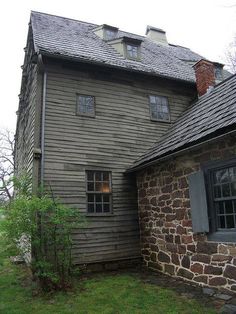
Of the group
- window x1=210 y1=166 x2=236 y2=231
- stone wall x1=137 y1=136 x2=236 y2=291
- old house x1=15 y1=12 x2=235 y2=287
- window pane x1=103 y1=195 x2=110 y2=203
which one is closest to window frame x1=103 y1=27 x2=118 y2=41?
old house x1=15 y1=12 x2=235 y2=287

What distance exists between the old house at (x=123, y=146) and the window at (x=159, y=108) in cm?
4

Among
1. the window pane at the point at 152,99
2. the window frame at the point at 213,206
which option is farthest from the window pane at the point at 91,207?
the window pane at the point at 152,99

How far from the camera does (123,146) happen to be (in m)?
10.5

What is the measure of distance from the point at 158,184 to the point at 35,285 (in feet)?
13.8

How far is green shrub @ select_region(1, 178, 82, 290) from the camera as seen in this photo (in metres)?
7.01

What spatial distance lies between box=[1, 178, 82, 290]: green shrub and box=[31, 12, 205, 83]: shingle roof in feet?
15.9

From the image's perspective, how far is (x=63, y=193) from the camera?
29.9 feet

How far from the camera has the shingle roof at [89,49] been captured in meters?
10.3

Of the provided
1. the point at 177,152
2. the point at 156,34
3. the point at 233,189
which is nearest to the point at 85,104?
the point at 177,152

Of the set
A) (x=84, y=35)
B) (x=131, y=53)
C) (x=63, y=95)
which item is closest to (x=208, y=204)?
(x=63, y=95)

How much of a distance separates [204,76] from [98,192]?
579 cm

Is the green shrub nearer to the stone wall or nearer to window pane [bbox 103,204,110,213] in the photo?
window pane [bbox 103,204,110,213]

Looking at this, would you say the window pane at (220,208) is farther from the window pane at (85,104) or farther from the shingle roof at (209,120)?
the window pane at (85,104)

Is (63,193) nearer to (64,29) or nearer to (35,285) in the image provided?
(35,285)
